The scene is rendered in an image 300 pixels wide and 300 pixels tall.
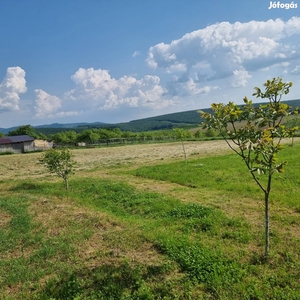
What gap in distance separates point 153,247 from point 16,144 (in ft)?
212

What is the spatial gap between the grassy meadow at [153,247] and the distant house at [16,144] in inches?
2176

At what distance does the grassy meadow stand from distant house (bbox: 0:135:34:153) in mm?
55275

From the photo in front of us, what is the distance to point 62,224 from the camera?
A: 8500 millimetres

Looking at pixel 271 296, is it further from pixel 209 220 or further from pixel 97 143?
pixel 97 143

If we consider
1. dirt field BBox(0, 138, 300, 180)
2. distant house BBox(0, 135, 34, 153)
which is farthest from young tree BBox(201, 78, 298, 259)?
distant house BBox(0, 135, 34, 153)

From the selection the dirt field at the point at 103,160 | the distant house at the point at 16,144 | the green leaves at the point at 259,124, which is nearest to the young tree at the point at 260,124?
the green leaves at the point at 259,124

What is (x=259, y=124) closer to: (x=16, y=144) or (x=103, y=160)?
(x=103, y=160)

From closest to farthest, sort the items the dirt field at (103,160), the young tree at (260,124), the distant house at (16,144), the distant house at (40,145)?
the young tree at (260,124)
the dirt field at (103,160)
the distant house at (16,144)
the distant house at (40,145)

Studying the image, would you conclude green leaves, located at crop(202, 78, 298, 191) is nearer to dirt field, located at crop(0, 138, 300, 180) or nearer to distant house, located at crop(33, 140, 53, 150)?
dirt field, located at crop(0, 138, 300, 180)

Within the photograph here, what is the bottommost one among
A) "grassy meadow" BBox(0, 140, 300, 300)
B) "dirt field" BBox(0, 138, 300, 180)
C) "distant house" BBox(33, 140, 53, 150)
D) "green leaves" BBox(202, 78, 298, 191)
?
"dirt field" BBox(0, 138, 300, 180)

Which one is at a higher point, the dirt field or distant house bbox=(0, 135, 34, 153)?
distant house bbox=(0, 135, 34, 153)

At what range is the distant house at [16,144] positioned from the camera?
59.4 meters

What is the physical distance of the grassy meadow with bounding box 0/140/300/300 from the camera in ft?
16.1

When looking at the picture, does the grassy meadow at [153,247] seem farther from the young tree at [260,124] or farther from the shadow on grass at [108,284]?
the young tree at [260,124]
